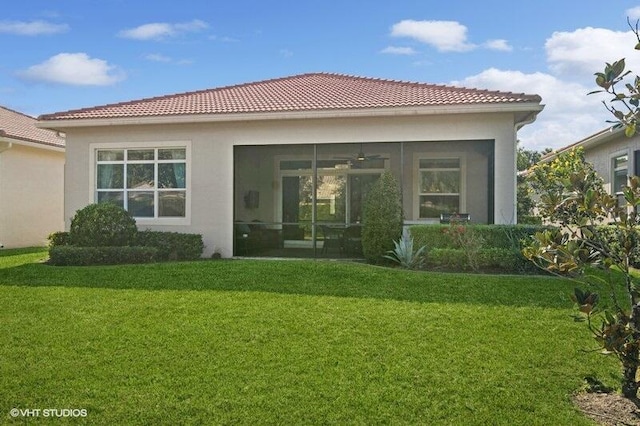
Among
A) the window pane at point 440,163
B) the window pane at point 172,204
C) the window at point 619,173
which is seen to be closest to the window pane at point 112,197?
the window pane at point 172,204

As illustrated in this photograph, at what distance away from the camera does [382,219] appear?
11.6 meters

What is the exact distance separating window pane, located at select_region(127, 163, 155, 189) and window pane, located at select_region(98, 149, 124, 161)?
417 millimetres

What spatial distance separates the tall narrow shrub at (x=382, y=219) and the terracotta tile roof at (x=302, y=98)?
214cm

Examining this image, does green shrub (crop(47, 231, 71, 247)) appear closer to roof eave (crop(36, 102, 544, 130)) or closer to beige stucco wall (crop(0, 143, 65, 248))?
roof eave (crop(36, 102, 544, 130))

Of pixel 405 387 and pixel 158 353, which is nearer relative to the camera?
pixel 405 387

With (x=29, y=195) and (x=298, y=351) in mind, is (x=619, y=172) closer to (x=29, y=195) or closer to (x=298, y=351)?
(x=298, y=351)

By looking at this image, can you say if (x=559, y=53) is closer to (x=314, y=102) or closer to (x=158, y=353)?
(x=314, y=102)

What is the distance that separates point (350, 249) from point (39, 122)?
9370 mm

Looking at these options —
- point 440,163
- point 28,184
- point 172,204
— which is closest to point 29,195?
point 28,184

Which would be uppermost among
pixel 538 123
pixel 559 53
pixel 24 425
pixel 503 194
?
pixel 559 53

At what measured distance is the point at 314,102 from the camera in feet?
43.7

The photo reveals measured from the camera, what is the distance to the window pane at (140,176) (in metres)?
13.9

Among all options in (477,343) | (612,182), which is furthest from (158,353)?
(612,182)

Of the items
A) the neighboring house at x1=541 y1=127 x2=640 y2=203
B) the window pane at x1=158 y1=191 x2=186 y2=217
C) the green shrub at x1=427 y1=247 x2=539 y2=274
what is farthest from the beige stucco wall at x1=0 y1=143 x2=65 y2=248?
the neighboring house at x1=541 y1=127 x2=640 y2=203
